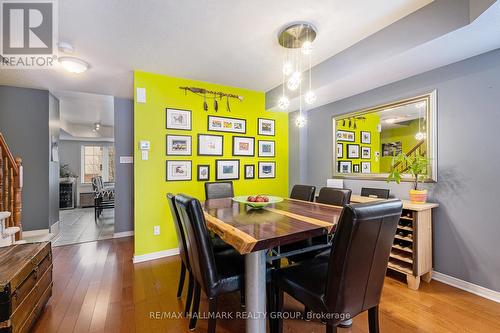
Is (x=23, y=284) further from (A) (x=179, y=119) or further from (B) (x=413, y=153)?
(B) (x=413, y=153)

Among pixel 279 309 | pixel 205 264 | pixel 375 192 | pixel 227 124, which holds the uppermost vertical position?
pixel 227 124

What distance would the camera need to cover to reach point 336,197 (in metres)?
2.32

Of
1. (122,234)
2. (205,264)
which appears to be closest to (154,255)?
(122,234)

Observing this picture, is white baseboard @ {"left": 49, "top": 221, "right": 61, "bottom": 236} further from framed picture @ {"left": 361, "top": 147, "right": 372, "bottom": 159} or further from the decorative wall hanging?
framed picture @ {"left": 361, "top": 147, "right": 372, "bottom": 159}

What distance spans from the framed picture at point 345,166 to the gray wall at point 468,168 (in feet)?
3.58

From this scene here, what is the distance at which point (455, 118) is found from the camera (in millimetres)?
2178

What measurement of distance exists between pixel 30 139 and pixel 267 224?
13.9 feet

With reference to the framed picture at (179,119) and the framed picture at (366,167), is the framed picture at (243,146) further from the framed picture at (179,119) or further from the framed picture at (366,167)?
the framed picture at (366,167)

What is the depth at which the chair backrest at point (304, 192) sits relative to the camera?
8.64 feet

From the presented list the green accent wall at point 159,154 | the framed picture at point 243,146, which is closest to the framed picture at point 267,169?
the framed picture at point 243,146

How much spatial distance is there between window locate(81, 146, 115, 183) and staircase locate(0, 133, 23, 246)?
17.6 ft

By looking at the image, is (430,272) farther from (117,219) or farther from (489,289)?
(117,219)

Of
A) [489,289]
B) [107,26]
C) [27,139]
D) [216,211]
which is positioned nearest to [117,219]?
[27,139]

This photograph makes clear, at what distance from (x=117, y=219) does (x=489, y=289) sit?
478 cm
